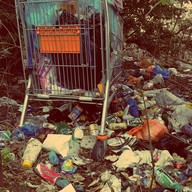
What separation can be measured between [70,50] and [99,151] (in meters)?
0.96

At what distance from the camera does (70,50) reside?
3297 mm

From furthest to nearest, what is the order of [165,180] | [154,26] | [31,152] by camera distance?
[154,26] < [31,152] < [165,180]

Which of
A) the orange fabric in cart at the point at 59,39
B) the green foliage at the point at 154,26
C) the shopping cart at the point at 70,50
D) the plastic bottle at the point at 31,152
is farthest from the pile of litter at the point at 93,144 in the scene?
the green foliage at the point at 154,26

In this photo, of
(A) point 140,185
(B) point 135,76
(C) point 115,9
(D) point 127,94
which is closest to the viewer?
(A) point 140,185

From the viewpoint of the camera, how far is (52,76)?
348cm

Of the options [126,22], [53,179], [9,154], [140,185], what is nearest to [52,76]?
[9,154]

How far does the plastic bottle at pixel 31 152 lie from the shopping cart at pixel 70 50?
36 cm

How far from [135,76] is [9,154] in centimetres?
307

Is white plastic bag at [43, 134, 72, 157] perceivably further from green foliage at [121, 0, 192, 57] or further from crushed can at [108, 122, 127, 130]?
green foliage at [121, 0, 192, 57]

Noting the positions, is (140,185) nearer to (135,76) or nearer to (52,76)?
(52,76)

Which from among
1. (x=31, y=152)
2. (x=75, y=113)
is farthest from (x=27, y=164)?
(x=75, y=113)

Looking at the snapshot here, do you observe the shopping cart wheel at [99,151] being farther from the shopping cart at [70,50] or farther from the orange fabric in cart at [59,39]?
the orange fabric in cart at [59,39]

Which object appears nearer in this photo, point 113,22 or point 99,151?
point 99,151

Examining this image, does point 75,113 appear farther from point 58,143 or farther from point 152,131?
point 152,131
